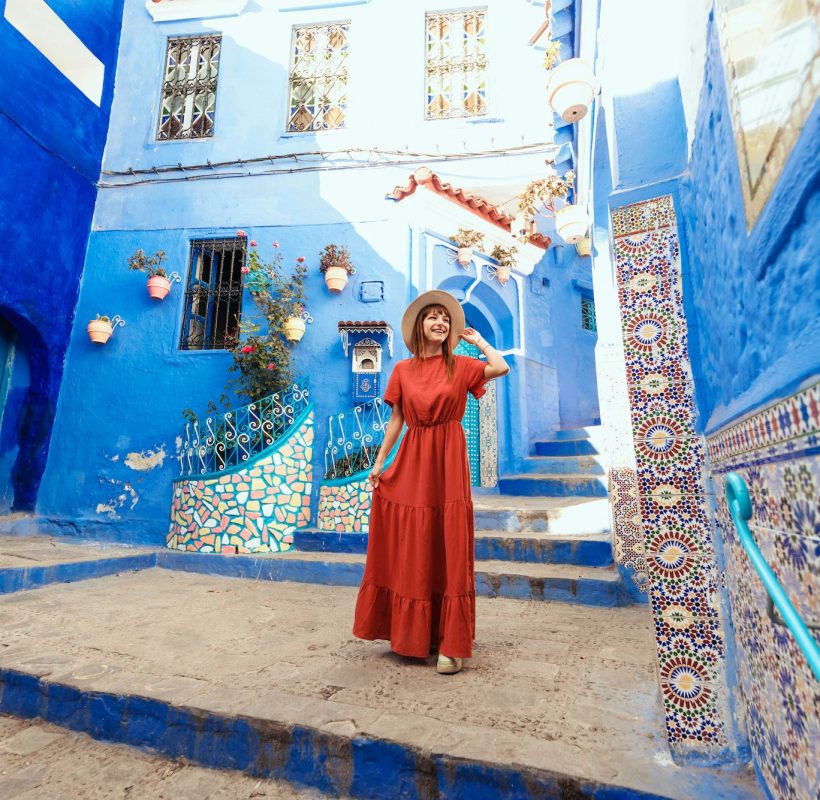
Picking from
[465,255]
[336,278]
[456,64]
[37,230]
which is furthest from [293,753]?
[456,64]

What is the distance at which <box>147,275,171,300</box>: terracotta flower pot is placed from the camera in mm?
6723

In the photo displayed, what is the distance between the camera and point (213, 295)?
23.4 ft

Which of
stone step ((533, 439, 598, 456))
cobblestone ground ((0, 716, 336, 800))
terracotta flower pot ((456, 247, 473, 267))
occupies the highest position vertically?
terracotta flower pot ((456, 247, 473, 267))

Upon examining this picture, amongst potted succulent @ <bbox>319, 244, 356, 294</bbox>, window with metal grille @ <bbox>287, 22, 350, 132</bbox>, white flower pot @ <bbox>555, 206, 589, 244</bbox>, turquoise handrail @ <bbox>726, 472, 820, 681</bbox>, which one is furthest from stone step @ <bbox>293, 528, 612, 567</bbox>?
window with metal grille @ <bbox>287, 22, 350, 132</bbox>

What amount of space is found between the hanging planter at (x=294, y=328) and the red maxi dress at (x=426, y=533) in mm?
3881

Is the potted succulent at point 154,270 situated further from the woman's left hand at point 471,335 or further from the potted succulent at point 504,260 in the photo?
the woman's left hand at point 471,335

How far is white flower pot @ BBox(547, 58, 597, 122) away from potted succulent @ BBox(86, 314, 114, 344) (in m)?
6.11

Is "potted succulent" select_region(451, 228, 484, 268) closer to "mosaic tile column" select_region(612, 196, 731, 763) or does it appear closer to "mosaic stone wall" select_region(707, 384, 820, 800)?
"mosaic tile column" select_region(612, 196, 731, 763)

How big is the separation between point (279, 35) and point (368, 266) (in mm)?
4404

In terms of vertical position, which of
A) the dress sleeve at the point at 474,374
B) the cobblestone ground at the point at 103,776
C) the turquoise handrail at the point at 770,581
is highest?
the dress sleeve at the point at 474,374

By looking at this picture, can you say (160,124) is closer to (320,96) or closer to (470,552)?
(320,96)

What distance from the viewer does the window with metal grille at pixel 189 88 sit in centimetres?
777

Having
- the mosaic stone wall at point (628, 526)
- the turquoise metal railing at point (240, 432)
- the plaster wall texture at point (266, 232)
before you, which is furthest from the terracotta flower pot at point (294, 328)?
the mosaic stone wall at point (628, 526)

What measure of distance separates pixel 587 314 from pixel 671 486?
806cm
